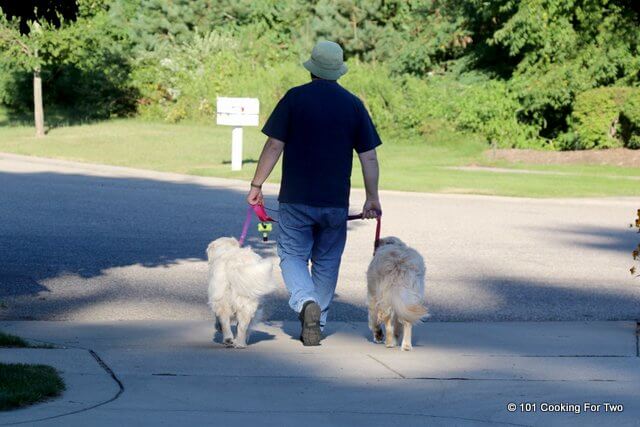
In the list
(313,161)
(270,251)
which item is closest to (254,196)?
(313,161)

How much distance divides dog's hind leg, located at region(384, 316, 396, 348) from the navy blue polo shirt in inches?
33.3

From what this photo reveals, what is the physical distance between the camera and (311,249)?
8.52 meters

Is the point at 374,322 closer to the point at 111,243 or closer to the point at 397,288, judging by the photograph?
the point at 397,288

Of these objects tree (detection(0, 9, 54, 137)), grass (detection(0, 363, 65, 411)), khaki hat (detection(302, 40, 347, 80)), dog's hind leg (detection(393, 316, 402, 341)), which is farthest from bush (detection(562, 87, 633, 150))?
grass (detection(0, 363, 65, 411))

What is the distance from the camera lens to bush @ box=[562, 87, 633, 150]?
3612 cm

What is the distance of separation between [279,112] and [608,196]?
665 inches

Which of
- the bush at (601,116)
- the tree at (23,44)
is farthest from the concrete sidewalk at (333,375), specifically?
the tree at (23,44)

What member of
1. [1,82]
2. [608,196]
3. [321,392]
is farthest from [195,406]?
[1,82]

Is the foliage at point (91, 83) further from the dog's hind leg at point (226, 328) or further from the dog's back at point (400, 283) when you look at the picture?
the dog's back at point (400, 283)

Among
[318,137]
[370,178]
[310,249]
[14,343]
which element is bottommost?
[14,343]

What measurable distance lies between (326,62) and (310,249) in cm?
130

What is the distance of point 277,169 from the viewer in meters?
30.0

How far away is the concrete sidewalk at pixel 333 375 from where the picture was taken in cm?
588

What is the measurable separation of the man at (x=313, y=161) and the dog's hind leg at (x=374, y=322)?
0.35 meters
